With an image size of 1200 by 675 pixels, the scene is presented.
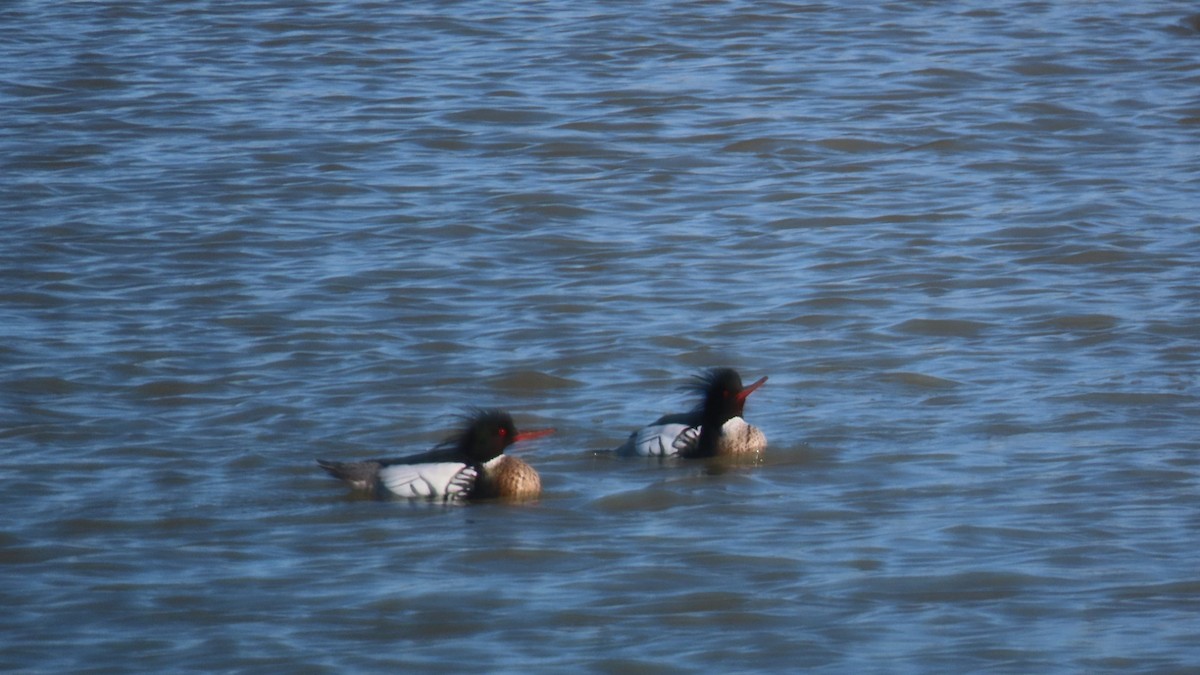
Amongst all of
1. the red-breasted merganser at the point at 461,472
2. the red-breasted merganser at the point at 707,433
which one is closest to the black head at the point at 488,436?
the red-breasted merganser at the point at 461,472

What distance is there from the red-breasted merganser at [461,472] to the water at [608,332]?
0.20 meters

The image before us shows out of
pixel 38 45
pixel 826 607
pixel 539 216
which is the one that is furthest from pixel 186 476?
pixel 38 45

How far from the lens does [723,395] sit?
8898 mm

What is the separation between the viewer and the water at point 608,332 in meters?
6.76

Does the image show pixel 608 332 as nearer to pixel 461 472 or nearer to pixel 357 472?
pixel 461 472

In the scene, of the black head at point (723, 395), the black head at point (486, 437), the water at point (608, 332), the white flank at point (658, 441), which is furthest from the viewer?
the black head at point (723, 395)

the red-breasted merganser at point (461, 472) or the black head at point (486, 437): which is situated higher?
the black head at point (486, 437)

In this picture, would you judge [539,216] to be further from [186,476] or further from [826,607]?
[826,607]

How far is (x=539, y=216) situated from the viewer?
523 inches

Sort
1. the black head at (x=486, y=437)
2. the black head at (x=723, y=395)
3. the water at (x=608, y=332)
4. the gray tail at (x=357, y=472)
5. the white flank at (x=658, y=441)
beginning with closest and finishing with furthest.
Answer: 1. the water at (x=608, y=332)
2. the gray tail at (x=357, y=472)
3. the black head at (x=486, y=437)
4. the white flank at (x=658, y=441)
5. the black head at (x=723, y=395)

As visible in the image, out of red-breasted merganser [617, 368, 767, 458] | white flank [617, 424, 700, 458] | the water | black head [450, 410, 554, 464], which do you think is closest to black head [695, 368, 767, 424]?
red-breasted merganser [617, 368, 767, 458]

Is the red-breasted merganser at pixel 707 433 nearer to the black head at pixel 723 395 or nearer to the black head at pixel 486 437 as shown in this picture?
the black head at pixel 723 395

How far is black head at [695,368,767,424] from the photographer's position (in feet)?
29.2

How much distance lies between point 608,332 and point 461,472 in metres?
2.60
